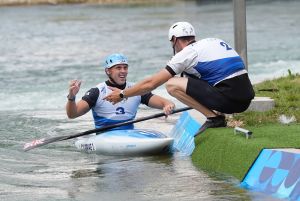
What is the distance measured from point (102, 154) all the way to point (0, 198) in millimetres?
2937

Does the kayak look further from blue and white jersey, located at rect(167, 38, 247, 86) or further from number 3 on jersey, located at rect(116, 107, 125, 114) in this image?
blue and white jersey, located at rect(167, 38, 247, 86)

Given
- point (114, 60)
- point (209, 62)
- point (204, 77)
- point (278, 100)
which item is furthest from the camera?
point (278, 100)

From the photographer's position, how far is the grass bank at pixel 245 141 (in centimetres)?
915

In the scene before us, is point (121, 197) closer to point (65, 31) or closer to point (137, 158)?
point (137, 158)

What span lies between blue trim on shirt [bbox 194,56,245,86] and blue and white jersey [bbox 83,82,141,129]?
5.69 feet

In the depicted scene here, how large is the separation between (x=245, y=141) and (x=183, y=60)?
1.20 metres

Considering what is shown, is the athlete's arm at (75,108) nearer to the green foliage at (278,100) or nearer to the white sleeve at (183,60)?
the white sleeve at (183,60)

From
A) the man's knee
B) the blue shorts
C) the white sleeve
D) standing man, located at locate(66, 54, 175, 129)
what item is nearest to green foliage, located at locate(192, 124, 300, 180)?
the blue shorts

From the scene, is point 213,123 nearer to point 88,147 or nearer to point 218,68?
point 218,68

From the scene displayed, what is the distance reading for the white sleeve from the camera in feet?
33.1

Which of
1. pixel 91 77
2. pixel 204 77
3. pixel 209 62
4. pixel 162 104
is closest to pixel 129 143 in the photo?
pixel 162 104

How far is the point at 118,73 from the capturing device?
1166cm

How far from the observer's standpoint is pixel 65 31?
4088cm

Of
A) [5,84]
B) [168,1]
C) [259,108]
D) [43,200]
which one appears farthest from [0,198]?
[168,1]
